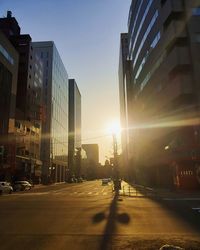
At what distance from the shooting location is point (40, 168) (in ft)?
306

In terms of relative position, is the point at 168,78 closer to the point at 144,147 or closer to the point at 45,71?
the point at 144,147

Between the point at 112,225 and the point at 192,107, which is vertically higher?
the point at 192,107

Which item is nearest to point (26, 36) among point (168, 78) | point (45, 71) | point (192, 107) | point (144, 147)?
point (45, 71)

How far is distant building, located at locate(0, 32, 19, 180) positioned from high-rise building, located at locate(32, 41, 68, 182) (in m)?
27.9

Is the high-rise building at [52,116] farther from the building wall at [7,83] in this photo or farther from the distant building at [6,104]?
the distant building at [6,104]

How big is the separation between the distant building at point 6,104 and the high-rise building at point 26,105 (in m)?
7.92

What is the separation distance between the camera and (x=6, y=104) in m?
62.5

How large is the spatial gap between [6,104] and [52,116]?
44995mm

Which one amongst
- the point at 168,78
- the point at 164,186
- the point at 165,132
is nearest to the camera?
the point at 168,78

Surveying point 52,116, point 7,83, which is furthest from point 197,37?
point 52,116

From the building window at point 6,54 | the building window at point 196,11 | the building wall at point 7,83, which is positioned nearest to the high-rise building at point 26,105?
the building wall at point 7,83

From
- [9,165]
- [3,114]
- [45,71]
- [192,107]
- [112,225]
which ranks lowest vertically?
[112,225]

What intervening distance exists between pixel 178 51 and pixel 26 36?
57.3m

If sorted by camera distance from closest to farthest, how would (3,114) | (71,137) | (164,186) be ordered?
(164,186), (3,114), (71,137)
